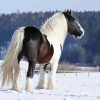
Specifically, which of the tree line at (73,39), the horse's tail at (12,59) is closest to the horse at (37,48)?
the horse's tail at (12,59)

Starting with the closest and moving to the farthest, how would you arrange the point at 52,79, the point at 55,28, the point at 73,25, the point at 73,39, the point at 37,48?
the point at 37,48 < the point at 52,79 < the point at 55,28 < the point at 73,25 < the point at 73,39

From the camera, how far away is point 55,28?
485 inches

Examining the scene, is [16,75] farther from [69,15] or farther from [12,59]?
[69,15]

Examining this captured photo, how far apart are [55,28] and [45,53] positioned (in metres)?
1.02

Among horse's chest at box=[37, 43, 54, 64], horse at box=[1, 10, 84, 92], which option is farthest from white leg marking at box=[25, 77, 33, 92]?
horse's chest at box=[37, 43, 54, 64]

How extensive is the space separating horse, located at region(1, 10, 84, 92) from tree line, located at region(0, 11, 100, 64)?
92382 millimetres

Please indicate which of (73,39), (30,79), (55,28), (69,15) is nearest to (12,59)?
(30,79)

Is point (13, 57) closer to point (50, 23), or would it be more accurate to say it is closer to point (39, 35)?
point (39, 35)

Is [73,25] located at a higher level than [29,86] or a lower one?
higher

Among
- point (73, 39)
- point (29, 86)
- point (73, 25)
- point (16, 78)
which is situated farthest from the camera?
point (73, 39)

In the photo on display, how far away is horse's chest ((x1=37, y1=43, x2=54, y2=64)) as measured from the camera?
1154 centimetres

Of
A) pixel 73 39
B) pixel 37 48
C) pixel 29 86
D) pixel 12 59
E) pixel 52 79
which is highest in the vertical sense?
pixel 73 39

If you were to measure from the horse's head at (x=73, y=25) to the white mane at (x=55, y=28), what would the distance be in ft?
0.55

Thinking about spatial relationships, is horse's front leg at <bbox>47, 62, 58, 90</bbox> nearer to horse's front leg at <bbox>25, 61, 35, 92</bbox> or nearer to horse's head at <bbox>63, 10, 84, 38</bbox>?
horse's front leg at <bbox>25, 61, 35, 92</bbox>
